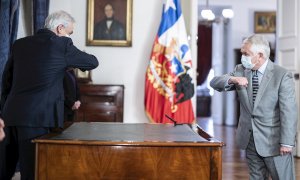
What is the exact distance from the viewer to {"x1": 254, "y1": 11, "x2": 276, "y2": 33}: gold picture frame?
→ 1176 centimetres

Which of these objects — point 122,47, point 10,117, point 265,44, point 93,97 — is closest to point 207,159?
point 265,44

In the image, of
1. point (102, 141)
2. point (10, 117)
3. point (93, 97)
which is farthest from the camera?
point (93, 97)

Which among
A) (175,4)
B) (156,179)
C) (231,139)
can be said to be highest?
(175,4)

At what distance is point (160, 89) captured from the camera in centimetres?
586

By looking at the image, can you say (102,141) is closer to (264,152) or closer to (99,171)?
(99,171)

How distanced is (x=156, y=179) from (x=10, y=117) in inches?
41.7

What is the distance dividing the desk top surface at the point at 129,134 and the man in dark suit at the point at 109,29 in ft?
10.7

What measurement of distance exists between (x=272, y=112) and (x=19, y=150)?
1.58m

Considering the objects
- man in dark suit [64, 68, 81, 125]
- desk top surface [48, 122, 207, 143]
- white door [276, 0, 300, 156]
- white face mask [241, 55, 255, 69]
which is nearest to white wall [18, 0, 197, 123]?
white door [276, 0, 300, 156]

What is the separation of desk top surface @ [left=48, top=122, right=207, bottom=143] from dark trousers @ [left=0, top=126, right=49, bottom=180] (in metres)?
0.23

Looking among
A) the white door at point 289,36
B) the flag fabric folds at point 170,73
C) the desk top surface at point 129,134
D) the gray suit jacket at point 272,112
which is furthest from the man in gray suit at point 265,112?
the white door at point 289,36

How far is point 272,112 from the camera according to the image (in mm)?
2852

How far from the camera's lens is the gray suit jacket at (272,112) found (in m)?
2.74

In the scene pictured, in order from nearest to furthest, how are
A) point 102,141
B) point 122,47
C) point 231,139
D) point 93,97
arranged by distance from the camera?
point 102,141
point 93,97
point 122,47
point 231,139
